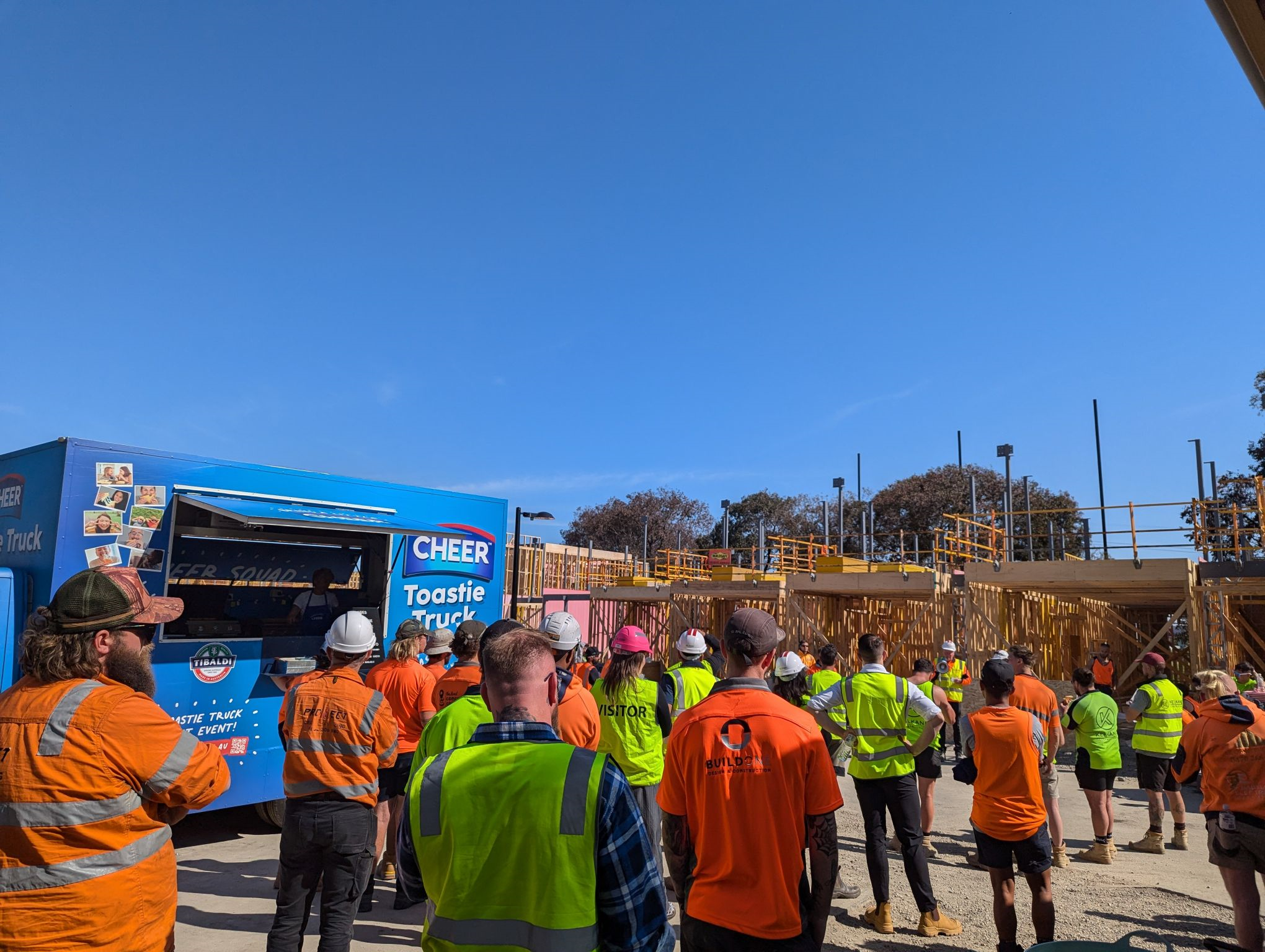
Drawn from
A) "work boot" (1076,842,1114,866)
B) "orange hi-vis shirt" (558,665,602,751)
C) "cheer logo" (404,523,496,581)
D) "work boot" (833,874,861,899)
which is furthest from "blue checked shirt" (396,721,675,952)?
"work boot" (1076,842,1114,866)

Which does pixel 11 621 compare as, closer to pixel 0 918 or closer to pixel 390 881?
pixel 390 881

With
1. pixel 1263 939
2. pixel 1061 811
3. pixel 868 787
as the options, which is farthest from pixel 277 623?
pixel 1061 811

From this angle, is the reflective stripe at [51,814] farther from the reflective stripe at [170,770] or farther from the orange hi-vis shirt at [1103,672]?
the orange hi-vis shirt at [1103,672]

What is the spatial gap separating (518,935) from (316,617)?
24.9 feet

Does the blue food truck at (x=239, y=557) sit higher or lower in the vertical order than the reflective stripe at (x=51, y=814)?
higher

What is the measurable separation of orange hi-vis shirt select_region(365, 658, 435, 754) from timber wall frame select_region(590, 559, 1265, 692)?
42.7 feet

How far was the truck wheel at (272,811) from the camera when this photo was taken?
7070 millimetres

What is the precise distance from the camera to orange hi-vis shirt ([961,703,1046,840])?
14.7 ft

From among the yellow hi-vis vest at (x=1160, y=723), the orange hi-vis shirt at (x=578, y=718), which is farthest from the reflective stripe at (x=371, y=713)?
the yellow hi-vis vest at (x=1160, y=723)

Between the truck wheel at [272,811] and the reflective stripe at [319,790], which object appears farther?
the truck wheel at [272,811]

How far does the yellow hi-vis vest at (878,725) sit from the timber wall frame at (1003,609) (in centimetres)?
1199

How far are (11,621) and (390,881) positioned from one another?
3.44 meters

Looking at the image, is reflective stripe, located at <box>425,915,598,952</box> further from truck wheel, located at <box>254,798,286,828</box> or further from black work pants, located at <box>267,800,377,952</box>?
truck wheel, located at <box>254,798,286,828</box>

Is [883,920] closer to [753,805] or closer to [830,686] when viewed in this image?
[830,686]
